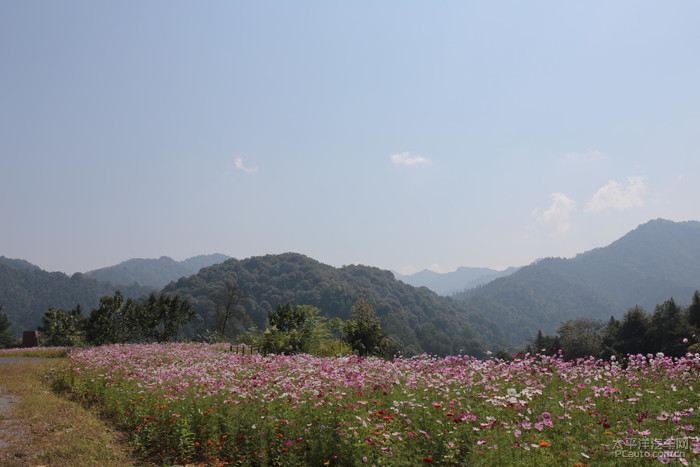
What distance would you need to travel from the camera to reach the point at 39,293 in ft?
446

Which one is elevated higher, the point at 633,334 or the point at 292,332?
the point at 292,332

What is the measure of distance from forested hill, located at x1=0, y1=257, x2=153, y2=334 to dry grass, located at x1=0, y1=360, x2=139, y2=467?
446 ft

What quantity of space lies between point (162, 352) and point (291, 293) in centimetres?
9179

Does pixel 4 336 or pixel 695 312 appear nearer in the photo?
pixel 695 312

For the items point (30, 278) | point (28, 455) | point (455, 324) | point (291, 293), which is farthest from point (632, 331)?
point (30, 278)

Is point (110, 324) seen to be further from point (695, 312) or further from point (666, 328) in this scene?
point (695, 312)

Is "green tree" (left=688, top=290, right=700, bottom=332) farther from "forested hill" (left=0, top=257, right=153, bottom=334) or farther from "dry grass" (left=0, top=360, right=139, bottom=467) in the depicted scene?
"forested hill" (left=0, top=257, right=153, bottom=334)

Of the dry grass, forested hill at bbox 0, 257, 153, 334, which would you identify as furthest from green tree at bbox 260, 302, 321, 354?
forested hill at bbox 0, 257, 153, 334

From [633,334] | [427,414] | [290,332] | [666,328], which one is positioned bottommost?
[633,334]

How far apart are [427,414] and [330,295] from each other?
10566cm

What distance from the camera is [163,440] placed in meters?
6.75

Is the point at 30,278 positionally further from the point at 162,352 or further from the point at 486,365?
the point at 486,365

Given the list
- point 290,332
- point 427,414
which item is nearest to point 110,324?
point 290,332

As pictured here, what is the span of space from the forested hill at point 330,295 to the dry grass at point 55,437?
73706 millimetres
